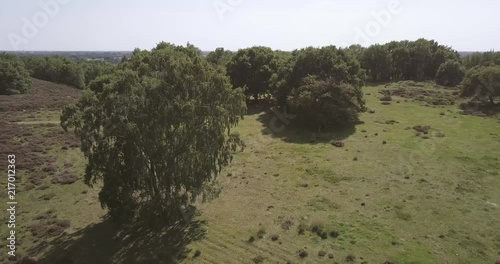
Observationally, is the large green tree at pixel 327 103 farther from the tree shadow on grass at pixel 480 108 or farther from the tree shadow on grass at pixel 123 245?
the tree shadow on grass at pixel 123 245

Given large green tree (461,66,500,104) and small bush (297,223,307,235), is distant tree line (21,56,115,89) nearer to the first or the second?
small bush (297,223,307,235)

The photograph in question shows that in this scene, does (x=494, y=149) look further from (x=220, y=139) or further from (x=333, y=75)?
(x=220, y=139)

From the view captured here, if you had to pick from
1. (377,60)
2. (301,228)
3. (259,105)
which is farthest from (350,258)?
(377,60)

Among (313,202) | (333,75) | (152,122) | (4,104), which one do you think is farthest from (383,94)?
(4,104)

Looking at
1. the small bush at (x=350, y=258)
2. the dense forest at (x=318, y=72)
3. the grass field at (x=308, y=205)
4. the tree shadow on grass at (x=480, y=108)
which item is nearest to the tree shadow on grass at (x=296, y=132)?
the grass field at (x=308, y=205)

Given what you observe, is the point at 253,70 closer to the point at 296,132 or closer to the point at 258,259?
the point at 296,132

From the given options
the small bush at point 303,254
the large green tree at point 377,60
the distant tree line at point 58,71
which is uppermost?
the large green tree at point 377,60
